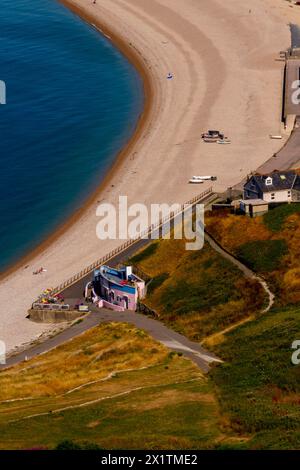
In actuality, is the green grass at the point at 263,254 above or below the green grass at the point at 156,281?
above

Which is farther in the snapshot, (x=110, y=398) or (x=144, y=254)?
(x=144, y=254)

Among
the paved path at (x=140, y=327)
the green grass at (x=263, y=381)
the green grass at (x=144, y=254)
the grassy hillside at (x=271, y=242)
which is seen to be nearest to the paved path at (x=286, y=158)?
the grassy hillside at (x=271, y=242)

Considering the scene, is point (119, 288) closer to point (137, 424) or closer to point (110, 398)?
point (110, 398)

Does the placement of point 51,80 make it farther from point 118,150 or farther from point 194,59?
point 118,150

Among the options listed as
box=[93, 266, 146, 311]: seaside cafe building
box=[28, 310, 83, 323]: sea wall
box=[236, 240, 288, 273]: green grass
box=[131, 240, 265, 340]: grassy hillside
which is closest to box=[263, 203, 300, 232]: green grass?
box=[236, 240, 288, 273]: green grass

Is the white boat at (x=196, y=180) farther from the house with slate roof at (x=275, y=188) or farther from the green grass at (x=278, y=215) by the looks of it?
the green grass at (x=278, y=215)

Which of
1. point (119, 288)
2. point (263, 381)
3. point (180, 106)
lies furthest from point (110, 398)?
point (180, 106)
